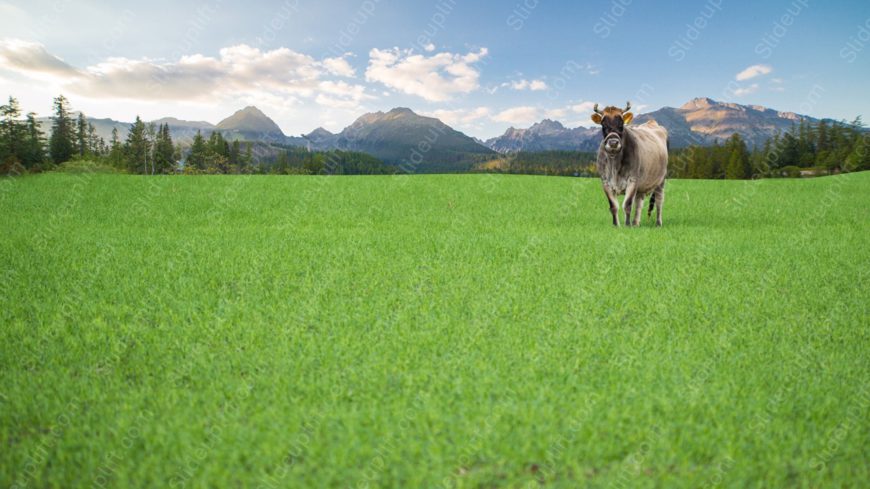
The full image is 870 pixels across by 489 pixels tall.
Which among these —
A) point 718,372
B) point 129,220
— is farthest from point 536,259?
point 129,220

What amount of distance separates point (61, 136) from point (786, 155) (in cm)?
14549

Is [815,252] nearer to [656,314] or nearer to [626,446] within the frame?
[656,314]

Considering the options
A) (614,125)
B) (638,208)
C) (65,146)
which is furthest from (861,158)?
(65,146)

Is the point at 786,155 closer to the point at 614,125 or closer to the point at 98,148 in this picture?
the point at 614,125

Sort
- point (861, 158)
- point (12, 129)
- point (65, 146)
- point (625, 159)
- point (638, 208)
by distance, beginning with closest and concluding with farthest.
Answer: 1. point (625, 159)
2. point (638, 208)
3. point (12, 129)
4. point (861, 158)
5. point (65, 146)

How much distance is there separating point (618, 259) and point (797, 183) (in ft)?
102

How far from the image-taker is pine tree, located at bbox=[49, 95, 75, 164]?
80.3m

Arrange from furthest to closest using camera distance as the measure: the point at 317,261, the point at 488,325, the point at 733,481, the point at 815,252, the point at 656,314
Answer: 1. the point at 815,252
2. the point at 317,261
3. the point at 656,314
4. the point at 488,325
5. the point at 733,481

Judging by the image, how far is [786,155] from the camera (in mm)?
98312

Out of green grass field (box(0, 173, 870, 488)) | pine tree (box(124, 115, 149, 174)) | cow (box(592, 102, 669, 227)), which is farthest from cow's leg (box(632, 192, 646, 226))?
pine tree (box(124, 115, 149, 174))

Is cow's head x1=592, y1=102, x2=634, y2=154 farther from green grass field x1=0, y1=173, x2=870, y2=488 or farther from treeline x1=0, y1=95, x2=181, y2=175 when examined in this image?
treeline x1=0, y1=95, x2=181, y2=175

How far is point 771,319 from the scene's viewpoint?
18.1 feet

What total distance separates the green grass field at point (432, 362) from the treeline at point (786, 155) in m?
97.6

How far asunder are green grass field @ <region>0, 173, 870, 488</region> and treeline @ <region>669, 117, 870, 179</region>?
97564mm
